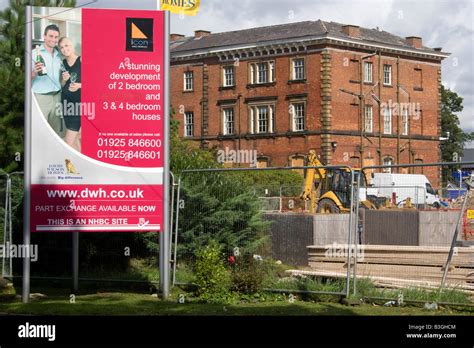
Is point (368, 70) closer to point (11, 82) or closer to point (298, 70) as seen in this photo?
point (298, 70)

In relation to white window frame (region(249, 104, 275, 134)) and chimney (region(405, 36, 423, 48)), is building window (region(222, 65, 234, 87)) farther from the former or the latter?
chimney (region(405, 36, 423, 48))

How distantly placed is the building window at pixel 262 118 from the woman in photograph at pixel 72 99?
2105 inches

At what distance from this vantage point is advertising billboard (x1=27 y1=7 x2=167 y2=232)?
55.9 ft

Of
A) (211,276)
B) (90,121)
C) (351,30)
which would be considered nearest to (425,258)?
(211,276)

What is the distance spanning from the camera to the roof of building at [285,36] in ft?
222

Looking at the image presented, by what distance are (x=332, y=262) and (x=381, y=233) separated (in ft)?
13.0

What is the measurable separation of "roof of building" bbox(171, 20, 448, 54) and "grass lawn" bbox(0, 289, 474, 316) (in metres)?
50.7

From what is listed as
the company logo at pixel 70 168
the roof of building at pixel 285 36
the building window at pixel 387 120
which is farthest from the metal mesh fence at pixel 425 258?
the building window at pixel 387 120

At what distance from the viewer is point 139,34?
56.4 feet

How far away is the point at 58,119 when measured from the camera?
17.1 metres

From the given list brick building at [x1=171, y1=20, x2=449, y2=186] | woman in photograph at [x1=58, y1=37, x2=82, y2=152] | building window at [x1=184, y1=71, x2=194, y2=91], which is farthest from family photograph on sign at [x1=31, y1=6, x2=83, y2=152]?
building window at [x1=184, y1=71, x2=194, y2=91]

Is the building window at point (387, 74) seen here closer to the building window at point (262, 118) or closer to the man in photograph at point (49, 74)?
the building window at point (262, 118)
